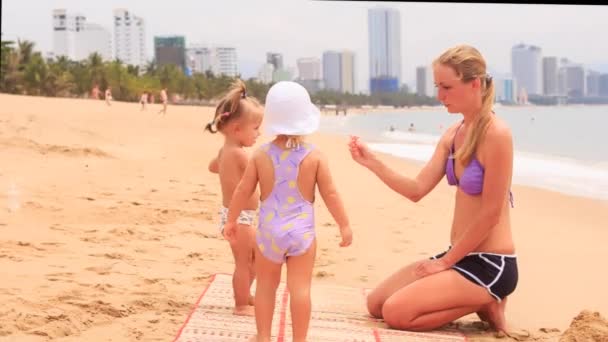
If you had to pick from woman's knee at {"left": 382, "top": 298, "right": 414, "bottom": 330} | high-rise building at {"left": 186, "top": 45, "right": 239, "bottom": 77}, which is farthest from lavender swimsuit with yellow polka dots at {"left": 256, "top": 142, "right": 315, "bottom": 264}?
high-rise building at {"left": 186, "top": 45, "right": 239, "bottom": 77}

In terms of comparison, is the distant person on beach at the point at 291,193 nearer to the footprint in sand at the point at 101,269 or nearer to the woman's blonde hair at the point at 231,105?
the woman's blonde hair at the point at 231,105

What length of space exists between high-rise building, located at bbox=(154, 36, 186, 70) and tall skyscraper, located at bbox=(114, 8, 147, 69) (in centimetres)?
1453

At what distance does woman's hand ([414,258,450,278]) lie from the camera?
10.3 feet

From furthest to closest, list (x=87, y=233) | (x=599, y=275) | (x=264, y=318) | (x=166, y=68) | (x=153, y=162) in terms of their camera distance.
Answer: (x=166, y=68) → (x=153, y=162) → (x=87, y=233) → (x=599, y=275) → (x=264, y=318)

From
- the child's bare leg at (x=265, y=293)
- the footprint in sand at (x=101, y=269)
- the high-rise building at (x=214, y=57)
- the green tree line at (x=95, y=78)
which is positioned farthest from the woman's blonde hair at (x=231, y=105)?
the high-rise building at (x=214, y=57)

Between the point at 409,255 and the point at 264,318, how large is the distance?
7.64 ft

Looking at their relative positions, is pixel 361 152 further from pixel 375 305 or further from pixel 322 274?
pixel 322 274

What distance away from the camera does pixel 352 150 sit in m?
3.06

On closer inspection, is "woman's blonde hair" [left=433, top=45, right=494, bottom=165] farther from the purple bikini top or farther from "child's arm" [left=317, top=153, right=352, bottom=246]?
"child's arm" [left=317, top=153, right=352, bottom=246]

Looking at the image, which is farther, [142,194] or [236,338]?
[142,194]

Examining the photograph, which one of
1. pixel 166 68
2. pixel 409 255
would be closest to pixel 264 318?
pixel 409 255

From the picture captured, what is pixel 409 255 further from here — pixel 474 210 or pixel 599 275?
pixel 474 210

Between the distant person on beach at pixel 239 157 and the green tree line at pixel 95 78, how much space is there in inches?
1114

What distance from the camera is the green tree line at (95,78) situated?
148 ft
